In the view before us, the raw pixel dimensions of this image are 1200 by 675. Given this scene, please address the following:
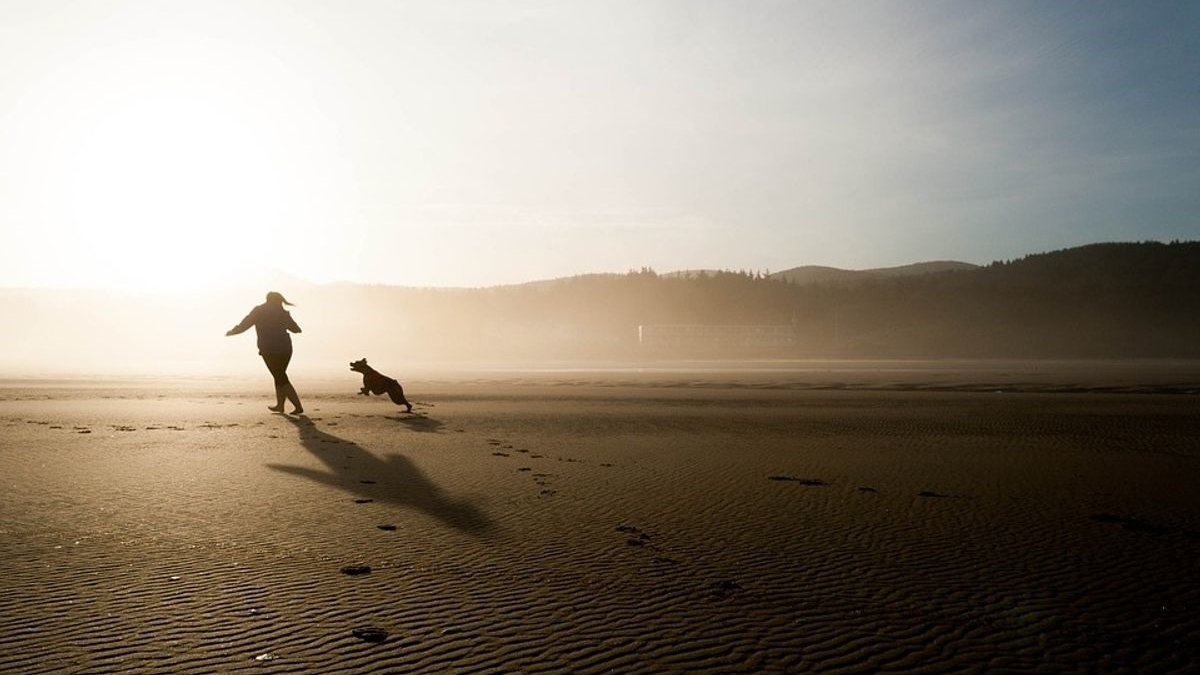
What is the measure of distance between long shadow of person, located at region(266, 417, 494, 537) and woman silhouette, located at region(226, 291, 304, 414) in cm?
419

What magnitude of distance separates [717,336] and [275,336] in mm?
67287

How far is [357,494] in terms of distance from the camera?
7.34 metres

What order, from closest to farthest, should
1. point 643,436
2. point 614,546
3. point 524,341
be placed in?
1. point 614,546
2. point 643,436
3. point 524,341

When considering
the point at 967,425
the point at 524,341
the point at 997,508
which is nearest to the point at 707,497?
the point at 997,508

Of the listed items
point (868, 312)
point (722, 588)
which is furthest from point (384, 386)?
point (868, 312)

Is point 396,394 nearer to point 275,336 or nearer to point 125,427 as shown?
point 275,336

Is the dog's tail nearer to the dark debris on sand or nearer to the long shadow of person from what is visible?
the long shadow of person

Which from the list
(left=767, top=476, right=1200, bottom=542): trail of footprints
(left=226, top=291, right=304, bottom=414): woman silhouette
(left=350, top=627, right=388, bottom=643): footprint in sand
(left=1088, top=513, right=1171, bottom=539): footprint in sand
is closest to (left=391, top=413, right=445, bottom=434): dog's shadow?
(left=226, top=291, right=304, bottom=414): woman silhouette

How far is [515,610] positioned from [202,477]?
5285 mm

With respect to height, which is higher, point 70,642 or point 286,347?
point 286,347

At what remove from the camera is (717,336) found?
262 ft

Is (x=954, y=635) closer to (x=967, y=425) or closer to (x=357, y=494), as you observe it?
(x=357, y=494)

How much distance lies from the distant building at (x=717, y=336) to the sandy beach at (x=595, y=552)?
63.6 metres

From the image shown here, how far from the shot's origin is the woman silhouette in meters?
14.8
